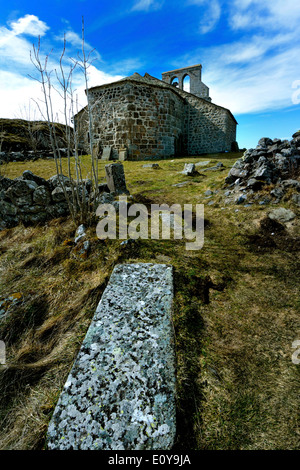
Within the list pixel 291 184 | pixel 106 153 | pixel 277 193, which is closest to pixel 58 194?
pixel 277 193

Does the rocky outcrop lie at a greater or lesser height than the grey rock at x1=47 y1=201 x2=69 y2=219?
greater

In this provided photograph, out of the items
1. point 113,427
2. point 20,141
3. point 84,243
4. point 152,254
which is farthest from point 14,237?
point 20,141

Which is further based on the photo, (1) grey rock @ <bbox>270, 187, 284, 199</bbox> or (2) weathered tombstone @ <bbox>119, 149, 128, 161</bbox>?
(2) weathered tombstone @ <bbox>119, 149, 128, 161</bbox>

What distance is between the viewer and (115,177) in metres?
5.62

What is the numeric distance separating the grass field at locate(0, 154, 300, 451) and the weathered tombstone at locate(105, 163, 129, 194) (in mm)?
1963

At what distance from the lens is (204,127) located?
17516mm

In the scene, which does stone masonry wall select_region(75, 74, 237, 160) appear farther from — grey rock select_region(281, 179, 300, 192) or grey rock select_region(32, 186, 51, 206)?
grey rock select_region(281, 179, 300, 192)

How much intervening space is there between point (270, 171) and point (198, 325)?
4.39m

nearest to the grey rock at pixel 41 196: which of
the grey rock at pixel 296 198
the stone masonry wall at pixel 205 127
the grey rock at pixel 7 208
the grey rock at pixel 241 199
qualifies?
the grey rock at pixel 7 208

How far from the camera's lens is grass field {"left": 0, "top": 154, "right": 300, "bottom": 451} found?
1458 mm

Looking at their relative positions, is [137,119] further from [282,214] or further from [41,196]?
[282,214]

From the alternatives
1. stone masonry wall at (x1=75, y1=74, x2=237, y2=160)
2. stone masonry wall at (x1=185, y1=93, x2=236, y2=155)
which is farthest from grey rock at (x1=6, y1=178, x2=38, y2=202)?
stone masonry wall at (x1=185, y1=93, x2=236, y2=155)

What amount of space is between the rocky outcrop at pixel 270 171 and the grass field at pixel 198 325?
37.2 inches

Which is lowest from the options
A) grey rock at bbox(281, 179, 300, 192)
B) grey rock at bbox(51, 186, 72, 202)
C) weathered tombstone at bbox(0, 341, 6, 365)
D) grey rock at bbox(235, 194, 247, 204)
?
weathered tombstone at bbox(0, 341, 6, 365)
